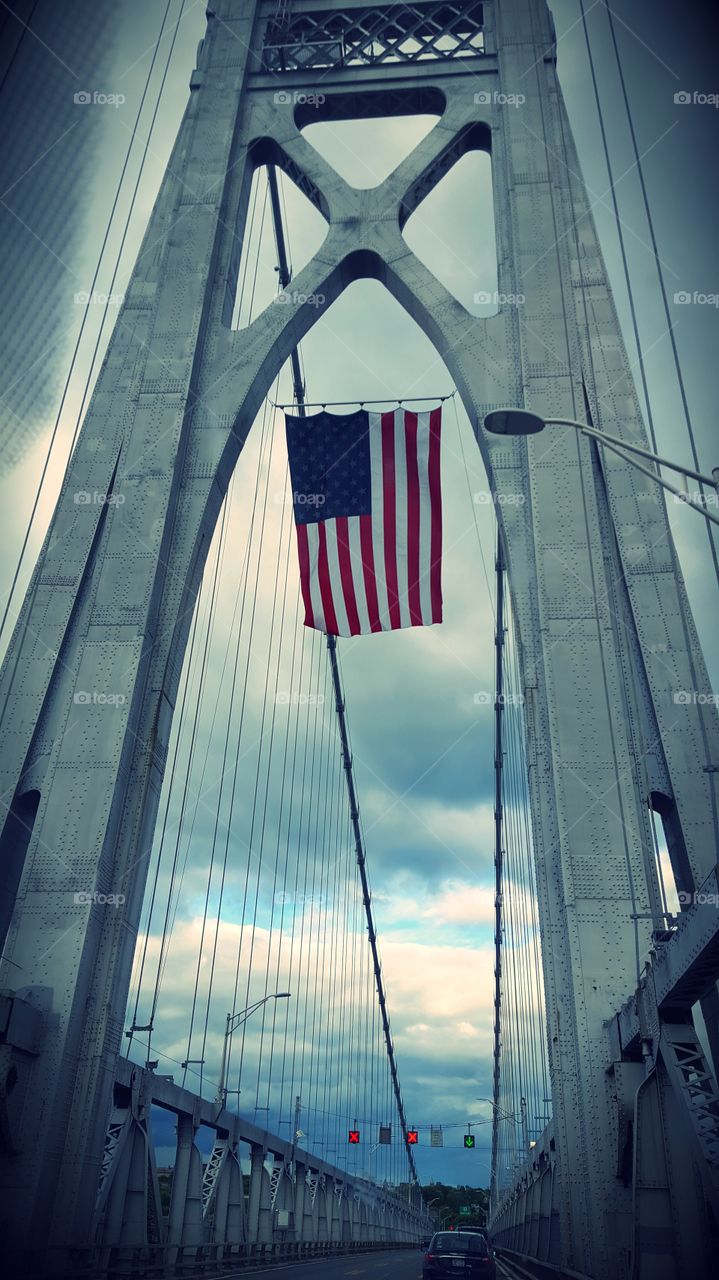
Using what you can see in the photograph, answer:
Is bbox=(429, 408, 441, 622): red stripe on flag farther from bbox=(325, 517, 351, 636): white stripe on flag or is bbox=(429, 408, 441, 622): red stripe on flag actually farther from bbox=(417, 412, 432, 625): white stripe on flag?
bbox=(325, 517, 351, 636): white stripe on flag

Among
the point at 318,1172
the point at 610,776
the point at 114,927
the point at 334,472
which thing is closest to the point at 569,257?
the point at 334,472

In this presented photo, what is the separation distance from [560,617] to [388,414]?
5.15m

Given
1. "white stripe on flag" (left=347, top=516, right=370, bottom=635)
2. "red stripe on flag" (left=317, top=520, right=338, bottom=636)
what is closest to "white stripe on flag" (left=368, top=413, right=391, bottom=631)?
"white stripe on flag" (left=347, top=516, right=370, bottom=635)

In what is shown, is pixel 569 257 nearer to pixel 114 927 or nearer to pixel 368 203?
pixel 368 203

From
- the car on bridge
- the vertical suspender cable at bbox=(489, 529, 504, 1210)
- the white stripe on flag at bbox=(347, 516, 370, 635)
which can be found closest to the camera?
the car on bridge

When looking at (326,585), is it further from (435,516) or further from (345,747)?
(345,747)

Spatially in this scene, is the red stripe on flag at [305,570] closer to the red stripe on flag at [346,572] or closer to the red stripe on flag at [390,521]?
the red stripe on flag at [346,572]

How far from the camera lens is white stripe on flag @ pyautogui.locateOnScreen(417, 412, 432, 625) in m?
17.5

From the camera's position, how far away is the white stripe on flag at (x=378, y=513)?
17.5 m

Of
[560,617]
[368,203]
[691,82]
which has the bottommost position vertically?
[560,617]

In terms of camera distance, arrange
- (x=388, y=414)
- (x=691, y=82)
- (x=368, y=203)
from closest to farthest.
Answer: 1. (x=691, y=82)
2. (x=388, y=414)
3. (x=368, y=203)

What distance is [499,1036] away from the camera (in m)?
82.1

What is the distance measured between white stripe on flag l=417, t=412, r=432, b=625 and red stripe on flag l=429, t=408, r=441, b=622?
2.3 inches

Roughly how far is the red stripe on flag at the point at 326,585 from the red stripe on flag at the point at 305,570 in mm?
231
